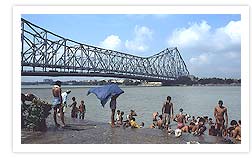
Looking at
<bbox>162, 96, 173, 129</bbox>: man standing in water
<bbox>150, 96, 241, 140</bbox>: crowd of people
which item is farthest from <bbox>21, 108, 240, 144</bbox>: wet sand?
<bbox>162, 96, 173, 129</bbox>: man standing in water

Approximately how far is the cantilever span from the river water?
400 millimetres

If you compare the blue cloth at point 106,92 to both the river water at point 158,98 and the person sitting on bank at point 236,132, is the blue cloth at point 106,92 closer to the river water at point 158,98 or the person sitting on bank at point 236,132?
the river water at point 158,98

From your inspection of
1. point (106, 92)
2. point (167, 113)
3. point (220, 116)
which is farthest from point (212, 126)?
Answer: point (106, 92)

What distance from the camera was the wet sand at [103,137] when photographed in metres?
5.59

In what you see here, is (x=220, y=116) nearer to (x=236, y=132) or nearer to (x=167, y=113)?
(x=236, y=132)

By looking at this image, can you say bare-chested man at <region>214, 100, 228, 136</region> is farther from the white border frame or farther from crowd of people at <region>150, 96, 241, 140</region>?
the white border frame

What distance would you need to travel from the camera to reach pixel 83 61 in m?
9.19

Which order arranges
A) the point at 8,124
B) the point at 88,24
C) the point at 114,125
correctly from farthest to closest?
the point at 114,125
the point at 88,24
the point at 8,124
